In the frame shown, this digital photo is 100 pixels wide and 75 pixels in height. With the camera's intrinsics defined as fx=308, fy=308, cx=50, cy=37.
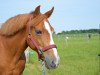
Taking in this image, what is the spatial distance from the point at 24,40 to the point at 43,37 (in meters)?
0.52

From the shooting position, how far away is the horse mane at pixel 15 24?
17.9 ft

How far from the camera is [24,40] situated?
216 inches

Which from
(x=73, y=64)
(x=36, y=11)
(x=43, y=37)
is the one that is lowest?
(x=73, y=64)

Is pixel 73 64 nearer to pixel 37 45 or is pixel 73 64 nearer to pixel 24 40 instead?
pixel 24 40

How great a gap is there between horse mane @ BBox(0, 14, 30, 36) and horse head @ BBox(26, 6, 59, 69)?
12 cm

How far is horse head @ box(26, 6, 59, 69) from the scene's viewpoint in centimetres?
498

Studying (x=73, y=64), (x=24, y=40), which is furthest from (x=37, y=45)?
(x=73, y=64)

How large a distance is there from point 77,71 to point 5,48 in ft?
19.7

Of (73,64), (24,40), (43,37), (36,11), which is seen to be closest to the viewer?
(43,37)

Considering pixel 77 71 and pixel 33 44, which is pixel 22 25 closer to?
pixel 33 44

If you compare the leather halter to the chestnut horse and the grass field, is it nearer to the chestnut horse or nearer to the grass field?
the chestnut horse

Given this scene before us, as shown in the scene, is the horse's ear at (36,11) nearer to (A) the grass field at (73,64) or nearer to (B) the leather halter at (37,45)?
(B) the leather halter at (37,45)

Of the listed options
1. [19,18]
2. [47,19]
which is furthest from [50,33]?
[19,18]

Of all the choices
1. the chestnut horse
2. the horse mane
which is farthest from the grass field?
the horse mane
